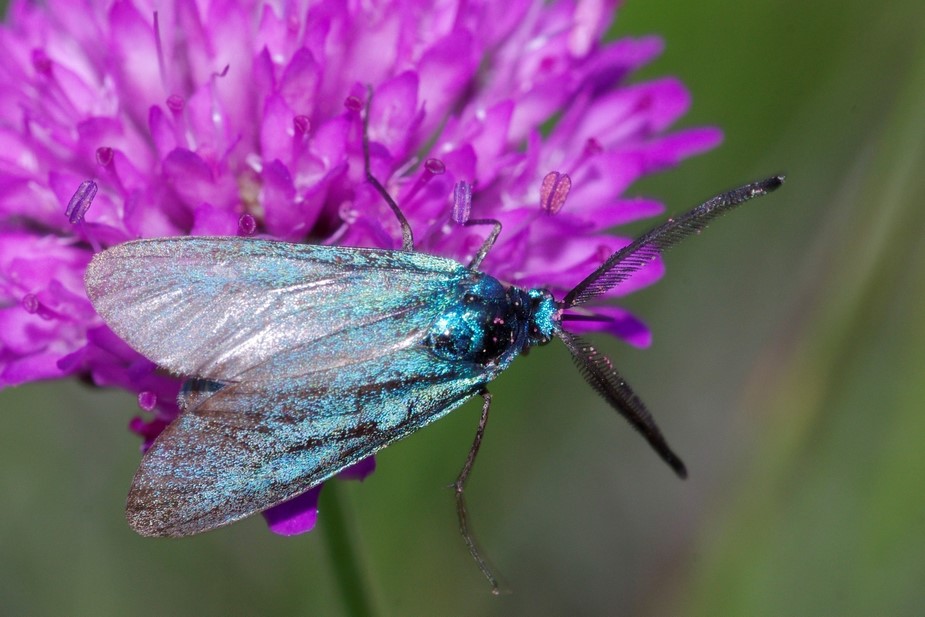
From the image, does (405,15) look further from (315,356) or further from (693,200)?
(693,200)

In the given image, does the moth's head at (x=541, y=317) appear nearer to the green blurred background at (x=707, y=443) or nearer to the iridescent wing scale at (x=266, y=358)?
the iridescent wing scale at (x=266, y=358)

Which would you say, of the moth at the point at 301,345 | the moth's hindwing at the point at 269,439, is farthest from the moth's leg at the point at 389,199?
the moth's hindwing at the point at 269,439

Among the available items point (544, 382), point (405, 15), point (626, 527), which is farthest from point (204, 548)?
point (405, 15)

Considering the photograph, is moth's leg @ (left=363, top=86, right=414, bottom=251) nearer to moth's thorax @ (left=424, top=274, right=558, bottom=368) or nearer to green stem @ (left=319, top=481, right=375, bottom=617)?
moth's thorax @ (left=424, top=274, right=558, bottom=368)

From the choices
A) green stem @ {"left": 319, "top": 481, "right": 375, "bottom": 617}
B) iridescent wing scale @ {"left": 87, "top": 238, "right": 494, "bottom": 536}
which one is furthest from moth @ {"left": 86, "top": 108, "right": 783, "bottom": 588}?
green stem @ {"left": 319, "top": 481, "right": 375, "bottom": 617}

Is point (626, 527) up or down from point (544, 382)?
down

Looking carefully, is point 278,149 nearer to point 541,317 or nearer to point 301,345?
point 301,345

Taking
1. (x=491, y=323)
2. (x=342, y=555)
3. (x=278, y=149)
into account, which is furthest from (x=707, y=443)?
(x=278, y=149)


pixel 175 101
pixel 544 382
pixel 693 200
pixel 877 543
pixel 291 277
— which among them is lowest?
pixel 544 382
